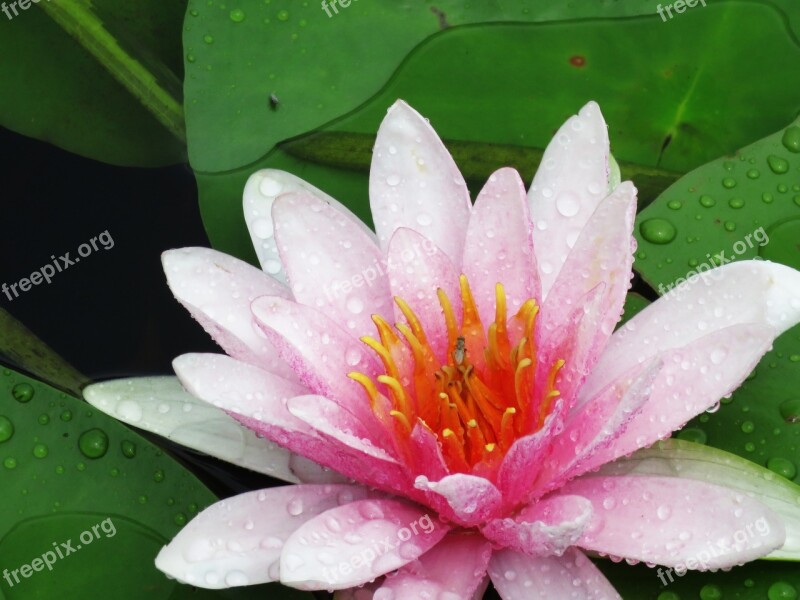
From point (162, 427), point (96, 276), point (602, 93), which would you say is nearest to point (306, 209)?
point (162, 427)

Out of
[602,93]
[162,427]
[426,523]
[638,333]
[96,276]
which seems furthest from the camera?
[96,276]

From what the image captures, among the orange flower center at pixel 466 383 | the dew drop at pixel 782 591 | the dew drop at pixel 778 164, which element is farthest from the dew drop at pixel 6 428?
the dew drop at pixel 778 164

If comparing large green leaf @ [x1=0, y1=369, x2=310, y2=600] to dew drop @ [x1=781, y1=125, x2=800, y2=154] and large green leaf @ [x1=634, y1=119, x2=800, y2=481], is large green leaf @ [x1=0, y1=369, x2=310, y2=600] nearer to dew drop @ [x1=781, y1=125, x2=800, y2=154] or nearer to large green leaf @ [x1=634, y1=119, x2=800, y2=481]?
large green leaf @ [x1=634, y1=119, x2=800, y2=481]

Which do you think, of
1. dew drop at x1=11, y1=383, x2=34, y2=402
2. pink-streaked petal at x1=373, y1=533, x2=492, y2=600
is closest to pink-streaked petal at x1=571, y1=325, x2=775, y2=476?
pink-streaked petal at x1=373, y1=533, x2=492, y2=600

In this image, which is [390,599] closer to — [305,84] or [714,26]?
[305,84]

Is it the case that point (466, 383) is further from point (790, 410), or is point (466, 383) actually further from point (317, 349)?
point (790, 410)

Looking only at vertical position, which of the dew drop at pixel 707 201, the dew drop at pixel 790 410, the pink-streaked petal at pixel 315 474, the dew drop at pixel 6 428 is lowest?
the dew drop at pixel 790 410

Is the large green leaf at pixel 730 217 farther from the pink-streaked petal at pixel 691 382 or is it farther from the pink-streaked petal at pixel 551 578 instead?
the pink-streaked petal at pixel 551 578
